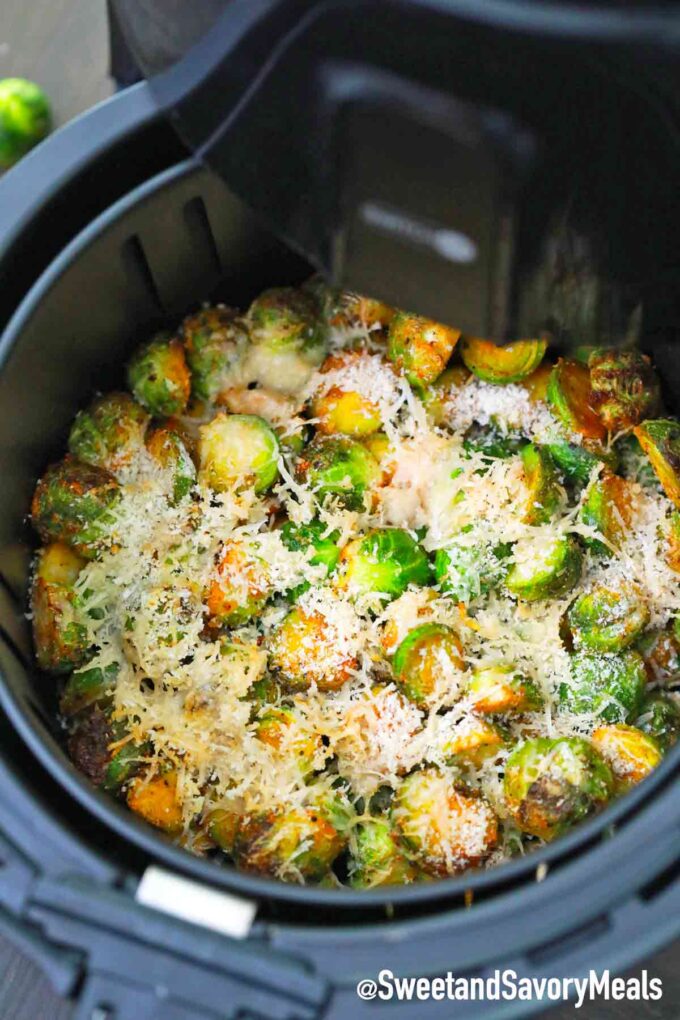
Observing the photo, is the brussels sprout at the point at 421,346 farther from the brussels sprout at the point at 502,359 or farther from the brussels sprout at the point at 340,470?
the brussels sprout at the point at 340,470

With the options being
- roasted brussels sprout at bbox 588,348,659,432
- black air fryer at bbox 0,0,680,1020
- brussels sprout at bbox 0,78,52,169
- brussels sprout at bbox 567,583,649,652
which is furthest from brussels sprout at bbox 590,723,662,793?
brussels sprout at bbox 0,78,52,169

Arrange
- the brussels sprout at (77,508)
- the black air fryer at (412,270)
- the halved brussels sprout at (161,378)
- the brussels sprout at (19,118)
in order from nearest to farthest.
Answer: the black air fryer at (412,270)
the brussels sprout at (77,508)
the halved brussels sprout at (161,378)
the brussels sprout at (19,118)

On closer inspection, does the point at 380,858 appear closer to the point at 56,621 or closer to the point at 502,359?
the point at 56,621

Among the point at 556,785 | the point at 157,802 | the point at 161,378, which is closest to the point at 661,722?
the point at 556,785

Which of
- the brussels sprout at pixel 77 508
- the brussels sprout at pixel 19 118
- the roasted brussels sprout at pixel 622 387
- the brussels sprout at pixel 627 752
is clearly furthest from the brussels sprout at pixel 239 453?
the brussels sprout at pixel 19 118

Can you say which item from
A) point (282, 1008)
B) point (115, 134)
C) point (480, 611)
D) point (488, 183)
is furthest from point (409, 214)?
point (282, 1008)
